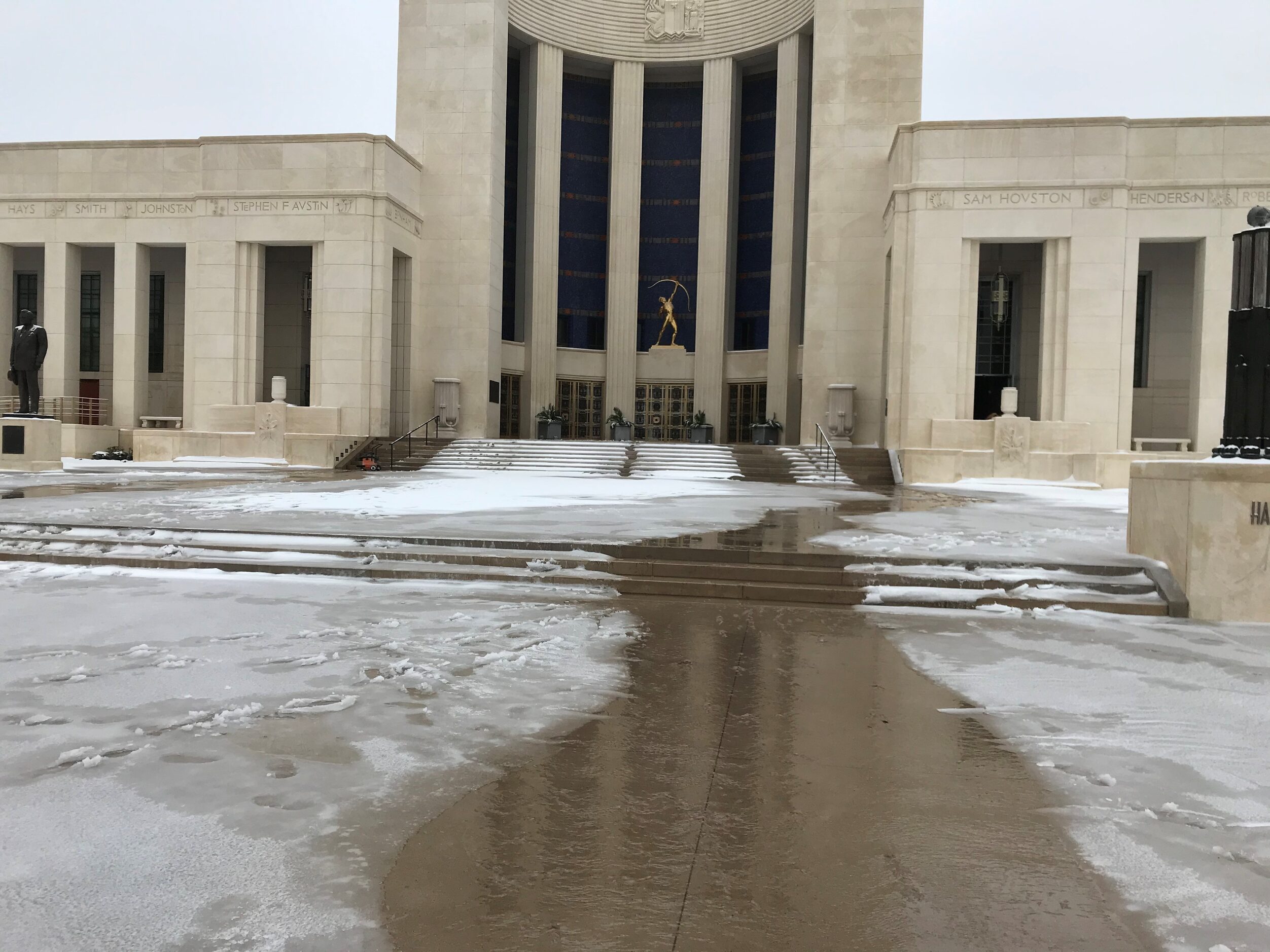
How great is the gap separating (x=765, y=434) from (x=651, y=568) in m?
27.1

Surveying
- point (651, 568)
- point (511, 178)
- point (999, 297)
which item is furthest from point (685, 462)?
point (511, 178)

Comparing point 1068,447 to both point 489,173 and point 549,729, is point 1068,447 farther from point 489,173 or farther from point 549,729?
point 549,729

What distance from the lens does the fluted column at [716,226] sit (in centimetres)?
3778

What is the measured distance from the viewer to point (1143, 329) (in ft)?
101

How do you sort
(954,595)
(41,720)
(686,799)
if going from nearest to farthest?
(686,799), (41,720), (954,595)

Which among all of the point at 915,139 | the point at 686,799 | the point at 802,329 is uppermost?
the point at 915,139

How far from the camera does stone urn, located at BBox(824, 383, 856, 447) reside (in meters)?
31.5

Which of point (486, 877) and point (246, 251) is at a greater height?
point (246, 251)

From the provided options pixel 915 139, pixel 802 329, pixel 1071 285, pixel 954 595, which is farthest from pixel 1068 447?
pixel 954 595

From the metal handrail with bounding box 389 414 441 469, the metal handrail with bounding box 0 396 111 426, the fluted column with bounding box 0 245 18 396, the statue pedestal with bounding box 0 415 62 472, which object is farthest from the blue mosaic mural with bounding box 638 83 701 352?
the fluted column with bounding box 0 245 18 396

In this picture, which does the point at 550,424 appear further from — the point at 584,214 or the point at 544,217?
the point at 584,214

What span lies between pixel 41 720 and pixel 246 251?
→ 2901cm

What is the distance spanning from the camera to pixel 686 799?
375cm

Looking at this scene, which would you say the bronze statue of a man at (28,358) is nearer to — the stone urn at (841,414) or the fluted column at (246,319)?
the fluted column at (246,319)
